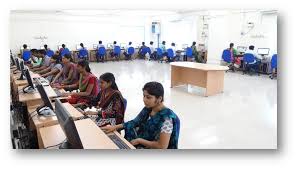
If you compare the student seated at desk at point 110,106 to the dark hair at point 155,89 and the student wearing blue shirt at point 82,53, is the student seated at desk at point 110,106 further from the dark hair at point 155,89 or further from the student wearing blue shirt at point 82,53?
the student wearing blue shirt at point 82,53

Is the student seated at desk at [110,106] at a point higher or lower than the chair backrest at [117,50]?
lower

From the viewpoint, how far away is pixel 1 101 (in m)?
1.92

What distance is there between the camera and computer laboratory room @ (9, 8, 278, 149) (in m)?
1.81

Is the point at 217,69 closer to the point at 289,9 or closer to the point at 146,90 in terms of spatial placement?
the point at 289,9

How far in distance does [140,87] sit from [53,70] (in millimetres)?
1863

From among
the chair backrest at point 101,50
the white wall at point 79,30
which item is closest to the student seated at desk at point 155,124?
the white wall at point 79,30

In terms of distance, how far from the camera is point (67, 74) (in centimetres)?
428

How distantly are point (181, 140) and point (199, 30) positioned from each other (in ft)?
25.3

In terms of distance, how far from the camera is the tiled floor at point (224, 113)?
2674 mm

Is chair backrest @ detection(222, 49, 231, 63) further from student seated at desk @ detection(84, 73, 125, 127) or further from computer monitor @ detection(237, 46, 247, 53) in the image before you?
student seated at desk @ detection(84, 73, 125, 127)

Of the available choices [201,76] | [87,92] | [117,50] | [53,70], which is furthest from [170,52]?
[87,92]

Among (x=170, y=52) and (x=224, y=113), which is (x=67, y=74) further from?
(x=170, y=52)

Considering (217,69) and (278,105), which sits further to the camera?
(217,69)

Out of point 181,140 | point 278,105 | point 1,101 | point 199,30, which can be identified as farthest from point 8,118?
point 199,30
